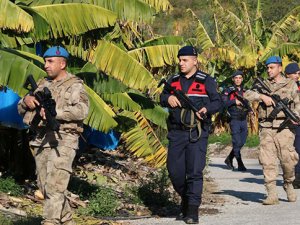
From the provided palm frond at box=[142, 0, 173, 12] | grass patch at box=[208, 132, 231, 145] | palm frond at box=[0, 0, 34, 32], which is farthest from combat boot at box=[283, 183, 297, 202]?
grass patch at box=[208, 132, 231, 145]

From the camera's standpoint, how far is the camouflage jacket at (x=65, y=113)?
6.84 metres

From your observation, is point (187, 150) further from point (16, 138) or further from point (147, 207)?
point (16, 138)

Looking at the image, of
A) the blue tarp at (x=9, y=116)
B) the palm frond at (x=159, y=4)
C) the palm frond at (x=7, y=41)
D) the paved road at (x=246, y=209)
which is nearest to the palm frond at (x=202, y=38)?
the palm frond at (x=159, y=4)

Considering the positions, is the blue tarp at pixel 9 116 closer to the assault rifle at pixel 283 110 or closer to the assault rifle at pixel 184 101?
the assault rifle at pixel 184 101

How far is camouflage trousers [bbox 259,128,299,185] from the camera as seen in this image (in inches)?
391

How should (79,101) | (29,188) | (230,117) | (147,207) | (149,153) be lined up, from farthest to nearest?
(230,117)
(149,153)
(29,188)
(147,207)
(79,101)

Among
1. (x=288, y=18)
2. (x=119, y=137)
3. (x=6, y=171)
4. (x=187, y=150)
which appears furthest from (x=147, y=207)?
(x=288, y=18)

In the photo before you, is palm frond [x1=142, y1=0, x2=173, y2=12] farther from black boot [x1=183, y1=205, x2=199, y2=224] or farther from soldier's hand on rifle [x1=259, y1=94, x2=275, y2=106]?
black boot [x1=183, y1=205, x2=199, y2=224]

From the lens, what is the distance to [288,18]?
25.6 meters

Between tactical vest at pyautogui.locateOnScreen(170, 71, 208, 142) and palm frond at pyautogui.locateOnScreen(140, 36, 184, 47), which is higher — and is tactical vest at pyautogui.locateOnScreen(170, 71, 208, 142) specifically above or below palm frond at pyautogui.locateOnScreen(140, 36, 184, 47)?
below

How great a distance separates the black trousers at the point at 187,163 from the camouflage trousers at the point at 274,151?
1908mm

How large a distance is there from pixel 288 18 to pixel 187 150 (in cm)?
1826

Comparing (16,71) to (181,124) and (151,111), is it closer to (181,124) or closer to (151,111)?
(181,124)

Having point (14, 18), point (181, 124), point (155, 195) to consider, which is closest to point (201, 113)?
point (181, 124)
